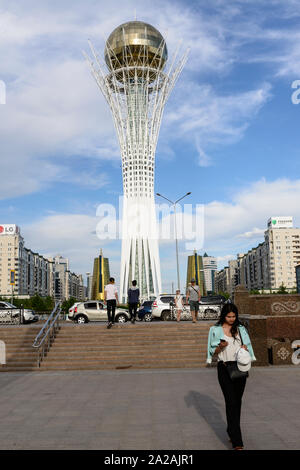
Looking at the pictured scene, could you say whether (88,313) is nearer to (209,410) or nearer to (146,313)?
(146,313)

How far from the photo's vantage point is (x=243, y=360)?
5402 millimetres

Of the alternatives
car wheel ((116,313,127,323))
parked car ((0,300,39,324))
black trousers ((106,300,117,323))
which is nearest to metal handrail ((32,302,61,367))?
black trousers ((106,300,117,323))

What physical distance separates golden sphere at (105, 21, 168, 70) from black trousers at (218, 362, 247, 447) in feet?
258

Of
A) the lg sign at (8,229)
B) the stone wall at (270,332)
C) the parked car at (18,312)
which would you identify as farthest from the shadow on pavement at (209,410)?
the lg sign at (8,229)

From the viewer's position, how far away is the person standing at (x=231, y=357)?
18.0 ft

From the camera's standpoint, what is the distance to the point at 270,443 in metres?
5.80

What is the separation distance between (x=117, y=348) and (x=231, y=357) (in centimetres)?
1004

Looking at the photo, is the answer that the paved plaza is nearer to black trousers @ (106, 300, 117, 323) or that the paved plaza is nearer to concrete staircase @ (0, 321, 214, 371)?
concrete staircase @ (0, 321, 214, 371)

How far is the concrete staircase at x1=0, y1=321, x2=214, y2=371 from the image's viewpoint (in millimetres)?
14117

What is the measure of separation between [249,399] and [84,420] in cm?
329

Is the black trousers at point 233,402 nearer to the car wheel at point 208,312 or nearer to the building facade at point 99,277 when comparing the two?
the car wheel at point 208,312

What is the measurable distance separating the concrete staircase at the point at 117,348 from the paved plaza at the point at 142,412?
1756 millimetres

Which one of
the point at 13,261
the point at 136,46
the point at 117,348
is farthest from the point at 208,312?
the point at 13,261
